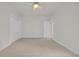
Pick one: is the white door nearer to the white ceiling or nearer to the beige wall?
the white ceiling

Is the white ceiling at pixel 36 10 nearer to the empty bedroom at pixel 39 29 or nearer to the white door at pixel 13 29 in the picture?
the empty bedroom at pixel 39 29

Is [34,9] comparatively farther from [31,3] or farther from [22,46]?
[22,46]

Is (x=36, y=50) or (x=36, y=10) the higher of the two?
(x=36, y=10)

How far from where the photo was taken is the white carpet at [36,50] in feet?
7.63

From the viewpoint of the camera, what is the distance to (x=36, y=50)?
7.65 ft

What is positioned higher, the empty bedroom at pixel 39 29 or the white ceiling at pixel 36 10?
the white ceiling at pixel 36 10

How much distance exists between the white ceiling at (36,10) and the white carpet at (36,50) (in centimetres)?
34

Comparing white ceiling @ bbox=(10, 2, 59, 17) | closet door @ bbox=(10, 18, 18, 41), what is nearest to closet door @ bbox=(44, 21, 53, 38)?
white ceiling @ bbox=(10, 2, 59, 17)

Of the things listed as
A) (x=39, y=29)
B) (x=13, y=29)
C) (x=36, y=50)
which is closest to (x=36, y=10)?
(x=39, y=29)

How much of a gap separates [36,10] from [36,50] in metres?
0.48

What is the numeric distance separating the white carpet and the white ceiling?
34 centimetres

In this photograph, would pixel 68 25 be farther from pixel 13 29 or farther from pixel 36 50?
pixel 13 29

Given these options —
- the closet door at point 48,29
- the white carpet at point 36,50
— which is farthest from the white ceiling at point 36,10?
the white carpet at point 36,50

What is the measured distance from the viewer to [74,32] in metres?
2.34
